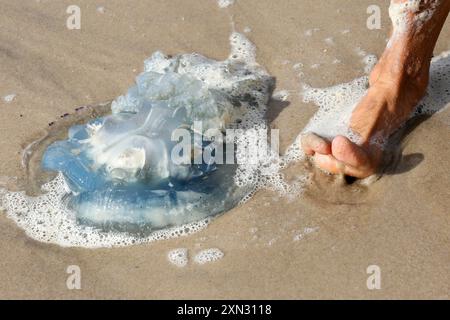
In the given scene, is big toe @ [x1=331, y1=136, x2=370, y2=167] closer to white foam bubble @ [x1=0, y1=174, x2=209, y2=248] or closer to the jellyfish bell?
the jellyfish bell

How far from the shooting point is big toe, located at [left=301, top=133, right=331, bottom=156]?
2.99 meters

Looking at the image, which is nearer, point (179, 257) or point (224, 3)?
point (179, 257)

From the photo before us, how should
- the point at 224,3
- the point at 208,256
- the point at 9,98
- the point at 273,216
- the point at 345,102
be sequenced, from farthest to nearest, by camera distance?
the point at 224,3 < the point at 9,98 < the point at 345,102 < the point at 273,216 < the point at 208,256

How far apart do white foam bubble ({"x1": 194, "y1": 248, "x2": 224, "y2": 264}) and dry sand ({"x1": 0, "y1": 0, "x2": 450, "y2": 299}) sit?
0.11 ft

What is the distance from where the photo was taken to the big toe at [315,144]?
2.99 m

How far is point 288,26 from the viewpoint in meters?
4.06

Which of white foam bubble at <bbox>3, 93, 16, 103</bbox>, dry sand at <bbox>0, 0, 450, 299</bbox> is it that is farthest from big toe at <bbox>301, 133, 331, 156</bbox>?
white foam bubble at <bbox>3, 93, 16, 103</bbox>

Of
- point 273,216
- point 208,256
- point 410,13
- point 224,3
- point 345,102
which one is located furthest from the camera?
point 224,3

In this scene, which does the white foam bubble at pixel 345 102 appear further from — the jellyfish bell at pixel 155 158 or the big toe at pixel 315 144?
the jellyfish bell at pixel 155 158

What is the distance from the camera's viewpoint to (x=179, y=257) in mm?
2830

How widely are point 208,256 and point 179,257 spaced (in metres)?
0.13

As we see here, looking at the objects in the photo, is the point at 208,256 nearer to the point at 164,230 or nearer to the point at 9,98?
the point at 164,230

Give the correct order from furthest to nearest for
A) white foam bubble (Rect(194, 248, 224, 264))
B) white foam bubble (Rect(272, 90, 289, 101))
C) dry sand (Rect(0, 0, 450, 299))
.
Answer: white foam bubble (Rect(272, 90, 289, 101)), white foam bubble (Rect(194, 248, 224, 264)), dry sand (Rect(0, 0, 450, 299))

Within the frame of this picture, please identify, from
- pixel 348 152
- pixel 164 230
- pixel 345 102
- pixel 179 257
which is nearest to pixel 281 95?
pixel 345 102
